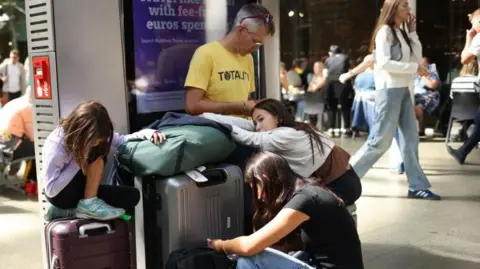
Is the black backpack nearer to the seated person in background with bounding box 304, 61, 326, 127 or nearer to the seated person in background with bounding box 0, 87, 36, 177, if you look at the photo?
the seated person in background with bounding box 0, 87, 36, 177

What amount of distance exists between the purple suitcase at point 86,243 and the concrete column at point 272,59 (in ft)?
5.69

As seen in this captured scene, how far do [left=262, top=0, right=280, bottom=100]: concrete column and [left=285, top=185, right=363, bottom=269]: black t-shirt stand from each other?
1.57 metres

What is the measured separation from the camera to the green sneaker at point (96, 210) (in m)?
2.46

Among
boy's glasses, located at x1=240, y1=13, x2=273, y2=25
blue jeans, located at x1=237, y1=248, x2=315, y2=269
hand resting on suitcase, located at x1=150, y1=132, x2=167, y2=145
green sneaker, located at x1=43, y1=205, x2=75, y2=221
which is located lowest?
blue jeans, located at x1=237, y1=248, x2=315, y2=269

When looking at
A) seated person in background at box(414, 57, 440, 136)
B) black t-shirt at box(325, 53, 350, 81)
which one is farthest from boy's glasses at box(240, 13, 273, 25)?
black t-shirt at box(325, 53, 350, 81)

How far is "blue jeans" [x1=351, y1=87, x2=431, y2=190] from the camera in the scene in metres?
4.83

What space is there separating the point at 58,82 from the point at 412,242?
2507mm

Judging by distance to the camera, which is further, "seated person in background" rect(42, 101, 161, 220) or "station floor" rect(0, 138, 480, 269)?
"station floor" rect(0, 138, 480, 269)

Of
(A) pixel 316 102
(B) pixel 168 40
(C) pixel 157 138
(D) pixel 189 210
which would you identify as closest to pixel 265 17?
(B) pixel 168 40

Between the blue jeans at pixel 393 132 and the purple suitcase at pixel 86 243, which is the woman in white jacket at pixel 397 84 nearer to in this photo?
the blue jeans at pixel 393 132

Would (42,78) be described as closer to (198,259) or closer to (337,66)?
(198,259)

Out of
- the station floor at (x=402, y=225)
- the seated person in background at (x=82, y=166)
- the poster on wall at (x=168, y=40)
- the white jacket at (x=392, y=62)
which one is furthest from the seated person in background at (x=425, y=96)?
the seated person in background at (x=82, y=166)

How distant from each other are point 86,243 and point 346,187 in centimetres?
135

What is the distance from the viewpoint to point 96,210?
246cm
